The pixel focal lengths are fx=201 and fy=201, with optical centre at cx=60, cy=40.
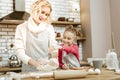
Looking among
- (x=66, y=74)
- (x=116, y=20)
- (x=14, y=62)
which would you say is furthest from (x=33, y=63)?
(x=116, y=20)

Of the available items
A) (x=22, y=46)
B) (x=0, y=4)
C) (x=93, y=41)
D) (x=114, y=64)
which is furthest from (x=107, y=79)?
(x=0, y=4)

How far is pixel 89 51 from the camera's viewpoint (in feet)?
13.5

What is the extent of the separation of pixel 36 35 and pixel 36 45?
117 mm

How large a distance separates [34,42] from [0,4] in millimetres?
1801

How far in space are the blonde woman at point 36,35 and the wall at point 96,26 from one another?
A: 71.8 inches

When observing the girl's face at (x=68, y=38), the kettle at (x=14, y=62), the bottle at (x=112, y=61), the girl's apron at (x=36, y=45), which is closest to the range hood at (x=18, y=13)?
the kettle at (x=14, y=62)

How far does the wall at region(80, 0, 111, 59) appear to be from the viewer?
4059 millimetres

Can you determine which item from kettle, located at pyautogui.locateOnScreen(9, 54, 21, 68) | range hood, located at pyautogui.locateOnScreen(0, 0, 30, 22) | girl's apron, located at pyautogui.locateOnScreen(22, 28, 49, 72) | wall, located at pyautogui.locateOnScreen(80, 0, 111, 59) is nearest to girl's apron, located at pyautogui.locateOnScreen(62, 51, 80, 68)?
girl's apron, located at pyautogui.locateOnScreen(22, 28, 49, 72)

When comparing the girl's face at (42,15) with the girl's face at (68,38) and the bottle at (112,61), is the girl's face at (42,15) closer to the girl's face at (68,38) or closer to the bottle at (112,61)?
the girl's face at (68,38)

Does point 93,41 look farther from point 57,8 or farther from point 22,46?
point 22,46

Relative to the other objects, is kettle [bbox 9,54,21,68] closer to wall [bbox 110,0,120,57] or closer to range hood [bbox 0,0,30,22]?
range hood [bbox 0,0,30,22]

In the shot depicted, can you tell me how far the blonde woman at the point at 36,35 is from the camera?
2158 mm

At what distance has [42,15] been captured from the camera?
2.16 metres

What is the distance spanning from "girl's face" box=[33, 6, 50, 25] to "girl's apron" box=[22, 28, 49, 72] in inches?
7.1
